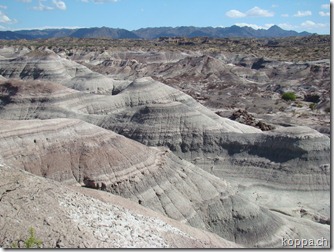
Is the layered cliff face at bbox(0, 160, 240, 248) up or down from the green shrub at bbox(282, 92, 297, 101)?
up

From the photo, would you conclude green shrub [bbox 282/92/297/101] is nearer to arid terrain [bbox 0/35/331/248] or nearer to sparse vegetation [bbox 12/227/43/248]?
→ arid terrain [bbox 0/35/331/248]

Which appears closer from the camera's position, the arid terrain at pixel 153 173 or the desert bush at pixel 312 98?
the arid terrain at pixel 153 173

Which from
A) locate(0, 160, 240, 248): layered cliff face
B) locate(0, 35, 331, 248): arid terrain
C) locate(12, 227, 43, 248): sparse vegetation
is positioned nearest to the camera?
locate(12, 227, 43, 248): sparse vegetation

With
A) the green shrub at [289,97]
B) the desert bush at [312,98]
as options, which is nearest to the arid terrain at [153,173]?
the green shrub at [289,97]

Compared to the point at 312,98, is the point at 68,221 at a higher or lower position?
higher

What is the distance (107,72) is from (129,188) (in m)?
69.6

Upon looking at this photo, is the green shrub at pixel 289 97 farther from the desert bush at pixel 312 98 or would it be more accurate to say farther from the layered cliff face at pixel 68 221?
the layered cliff face at pixel 68 221

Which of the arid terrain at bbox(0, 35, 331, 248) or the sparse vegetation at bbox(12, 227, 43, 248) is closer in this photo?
the sparse vegetation at bbox(12, 227, 43, 248)

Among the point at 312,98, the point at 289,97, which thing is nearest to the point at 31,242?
the point at 289,97

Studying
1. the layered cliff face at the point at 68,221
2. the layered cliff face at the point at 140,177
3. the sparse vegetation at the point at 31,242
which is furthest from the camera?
the layered cliff face at the point at 140,177

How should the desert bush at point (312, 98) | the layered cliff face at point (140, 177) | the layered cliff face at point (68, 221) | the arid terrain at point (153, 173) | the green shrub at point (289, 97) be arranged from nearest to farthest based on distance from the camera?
the layered cliff face at point (68, 221) → the arid terrain at point (153, 173) → the layered cliff face at point (140, 177) → the desert bush at point (312, 98) → the green shrub at point (289, 97)

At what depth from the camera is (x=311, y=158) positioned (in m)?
28.7

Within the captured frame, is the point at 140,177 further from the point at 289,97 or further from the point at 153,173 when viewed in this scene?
the point at 289,97

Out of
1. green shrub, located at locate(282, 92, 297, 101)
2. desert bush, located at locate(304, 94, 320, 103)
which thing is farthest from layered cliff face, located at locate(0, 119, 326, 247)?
desert bush, located at locate(304, 94, 320, 103)
